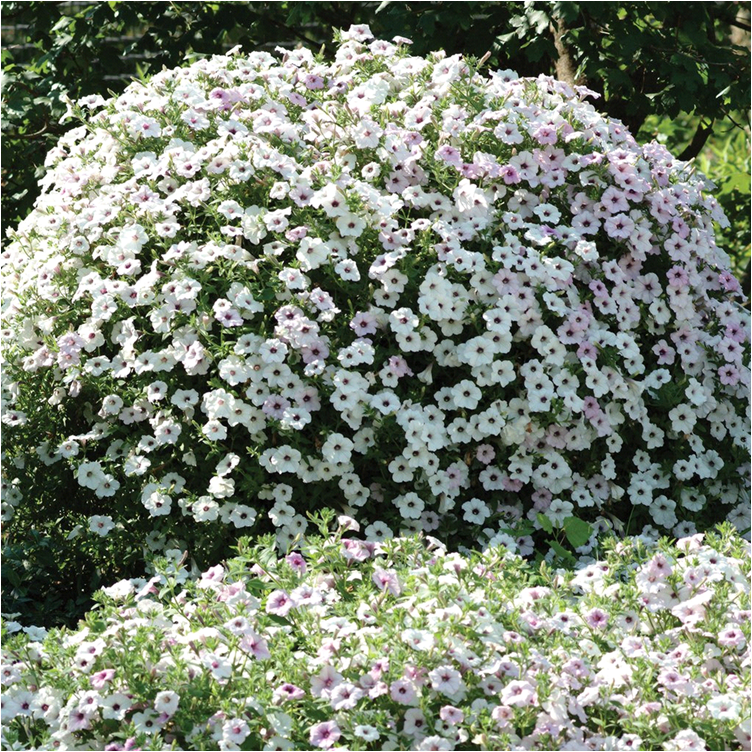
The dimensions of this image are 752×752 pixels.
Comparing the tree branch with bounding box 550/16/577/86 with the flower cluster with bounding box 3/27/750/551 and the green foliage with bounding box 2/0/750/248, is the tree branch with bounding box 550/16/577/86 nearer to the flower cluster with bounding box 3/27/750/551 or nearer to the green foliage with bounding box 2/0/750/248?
the green foliage with bounding box 2/0/750/248

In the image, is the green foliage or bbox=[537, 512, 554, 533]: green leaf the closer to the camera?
bbox=[537, 512, 554, 533]: green leaf

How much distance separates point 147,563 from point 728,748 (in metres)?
1.68

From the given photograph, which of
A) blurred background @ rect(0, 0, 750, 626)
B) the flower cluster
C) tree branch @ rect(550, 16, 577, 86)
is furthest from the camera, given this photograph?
tree branch @ rect(550, 16, 577, 86)

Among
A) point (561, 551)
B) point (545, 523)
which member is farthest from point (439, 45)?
point (561, 551)

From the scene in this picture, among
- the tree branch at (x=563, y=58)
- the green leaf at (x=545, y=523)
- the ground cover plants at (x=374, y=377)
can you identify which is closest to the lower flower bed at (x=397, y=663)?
the ground cover plants at (x=374, y=377)

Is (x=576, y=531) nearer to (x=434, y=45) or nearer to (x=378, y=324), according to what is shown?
(x=378, y=324)

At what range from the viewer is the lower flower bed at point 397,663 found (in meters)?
2.39

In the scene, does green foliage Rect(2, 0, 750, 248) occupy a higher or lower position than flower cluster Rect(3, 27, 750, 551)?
higher

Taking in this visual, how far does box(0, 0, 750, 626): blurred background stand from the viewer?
16.4 feet

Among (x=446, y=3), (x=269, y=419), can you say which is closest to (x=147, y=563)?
(x=269, y=419)

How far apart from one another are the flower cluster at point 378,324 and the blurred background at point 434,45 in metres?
1.14

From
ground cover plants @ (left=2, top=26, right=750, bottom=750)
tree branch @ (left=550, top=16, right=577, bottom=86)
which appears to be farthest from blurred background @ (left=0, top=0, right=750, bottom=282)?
ground cover plants @ (left=2, top=26, right=750, bottom=750)

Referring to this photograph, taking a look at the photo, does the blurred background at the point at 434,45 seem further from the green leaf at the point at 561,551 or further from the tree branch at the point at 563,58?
the green leaf at the point at 561,551

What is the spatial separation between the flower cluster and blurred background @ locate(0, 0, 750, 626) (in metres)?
1.14
